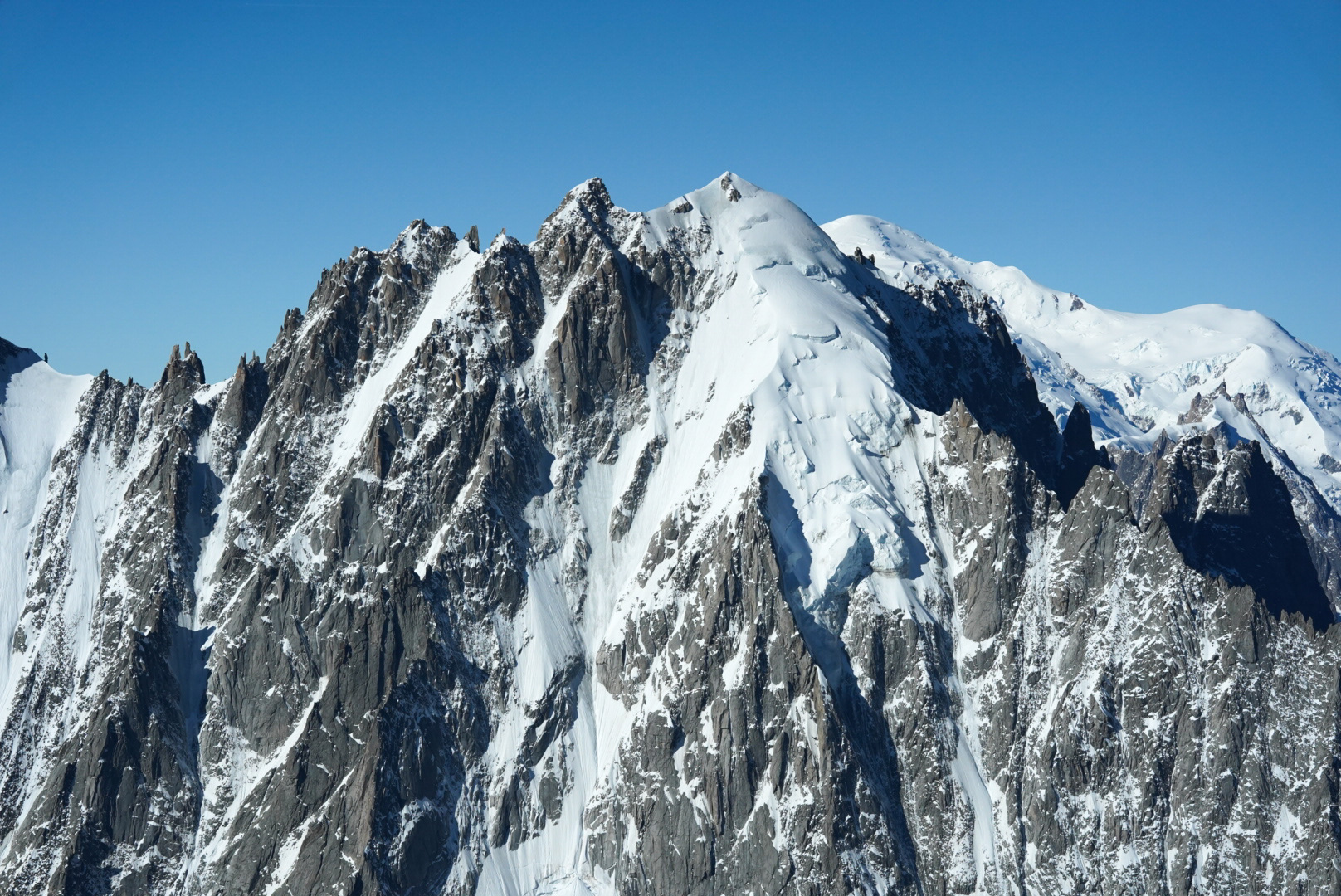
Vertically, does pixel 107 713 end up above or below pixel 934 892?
above

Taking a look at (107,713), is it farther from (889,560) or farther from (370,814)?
(889,560)

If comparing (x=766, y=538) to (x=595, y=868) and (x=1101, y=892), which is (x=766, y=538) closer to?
(x=595, y=868)

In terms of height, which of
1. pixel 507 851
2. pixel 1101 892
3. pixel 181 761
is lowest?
pixel 1101 892

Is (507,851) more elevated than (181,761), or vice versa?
(181,761)

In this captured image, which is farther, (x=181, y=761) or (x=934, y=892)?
(x=181, y=761)

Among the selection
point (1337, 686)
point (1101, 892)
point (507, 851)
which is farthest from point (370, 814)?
point (1337, 686)

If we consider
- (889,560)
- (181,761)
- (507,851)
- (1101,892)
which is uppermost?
(889,560)

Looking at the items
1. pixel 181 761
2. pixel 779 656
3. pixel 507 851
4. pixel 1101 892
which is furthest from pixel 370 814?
pixel 1101 892

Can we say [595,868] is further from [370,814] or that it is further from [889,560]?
[889,560]
